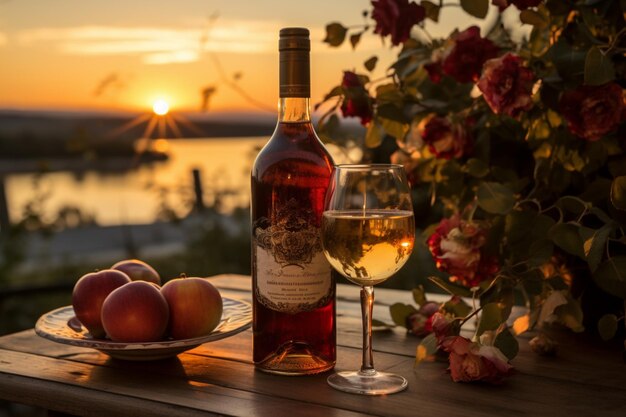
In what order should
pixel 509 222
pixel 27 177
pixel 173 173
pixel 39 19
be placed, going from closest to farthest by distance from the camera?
1. pixel 509 222
2. pixel 27 177
3. pixel 39 19
4. pixel 173 173

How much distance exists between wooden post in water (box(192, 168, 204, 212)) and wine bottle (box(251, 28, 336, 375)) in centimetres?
356

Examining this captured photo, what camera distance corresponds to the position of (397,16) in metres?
1.54

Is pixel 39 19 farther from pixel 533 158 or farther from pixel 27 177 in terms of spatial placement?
pixel 533 158

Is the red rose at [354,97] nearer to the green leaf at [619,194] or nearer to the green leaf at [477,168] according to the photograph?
the green leaf at [477,168]

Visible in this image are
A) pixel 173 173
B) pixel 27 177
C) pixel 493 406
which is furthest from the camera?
pixel 173 173

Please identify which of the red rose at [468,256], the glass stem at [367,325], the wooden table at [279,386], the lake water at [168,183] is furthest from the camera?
the lake water at [168,183]

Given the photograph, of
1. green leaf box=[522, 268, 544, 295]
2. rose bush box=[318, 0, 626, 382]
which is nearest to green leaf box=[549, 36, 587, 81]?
rose bush box=[318, 0, 626, 382]

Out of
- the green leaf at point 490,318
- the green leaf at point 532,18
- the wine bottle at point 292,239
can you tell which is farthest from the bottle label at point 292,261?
the green leaf at point 532,18

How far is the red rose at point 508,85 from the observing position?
4.49 feet

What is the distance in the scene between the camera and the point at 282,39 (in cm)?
121

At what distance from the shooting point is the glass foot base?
1153 mm

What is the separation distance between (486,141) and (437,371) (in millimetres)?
482

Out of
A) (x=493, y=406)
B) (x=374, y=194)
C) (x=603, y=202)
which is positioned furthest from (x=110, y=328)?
(x=603, y=202)

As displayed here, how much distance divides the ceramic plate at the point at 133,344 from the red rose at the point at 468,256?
1.16ft
